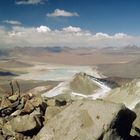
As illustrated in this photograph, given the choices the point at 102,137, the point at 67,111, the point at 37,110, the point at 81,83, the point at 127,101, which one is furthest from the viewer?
the point at 81,83

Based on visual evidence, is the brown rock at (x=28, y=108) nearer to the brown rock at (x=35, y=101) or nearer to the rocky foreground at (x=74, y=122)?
the rocky foreground at (x=74, y=122)

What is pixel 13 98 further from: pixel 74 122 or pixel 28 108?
pixel 74 122

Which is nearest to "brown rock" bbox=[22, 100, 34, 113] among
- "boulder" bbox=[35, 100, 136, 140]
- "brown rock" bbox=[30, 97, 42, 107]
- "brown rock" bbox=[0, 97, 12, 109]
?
"brown rock" bbox=[30, 97, 42, 107]

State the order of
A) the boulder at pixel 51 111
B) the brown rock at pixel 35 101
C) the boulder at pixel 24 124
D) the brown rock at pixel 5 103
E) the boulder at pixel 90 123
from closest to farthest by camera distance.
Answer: the boulder at pixel 90 123 → the boulder at pixel 24 124 → the boulder at pixel 51 111 → the brown rock at pixel 35 101 → the brown rock at pixel 5 103

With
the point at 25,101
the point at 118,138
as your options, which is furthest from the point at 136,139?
the point at 25,101

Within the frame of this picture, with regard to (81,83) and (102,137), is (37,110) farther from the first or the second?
(81,83)

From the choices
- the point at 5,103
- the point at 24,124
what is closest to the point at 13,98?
the point at 5,103

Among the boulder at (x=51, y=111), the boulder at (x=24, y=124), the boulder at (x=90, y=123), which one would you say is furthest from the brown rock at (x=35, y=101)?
the boulder at (x=90, y=123)

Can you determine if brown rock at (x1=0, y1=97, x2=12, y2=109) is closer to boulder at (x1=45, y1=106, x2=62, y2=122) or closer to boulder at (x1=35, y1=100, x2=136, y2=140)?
boulder at (x1=45, y1=106, x2=62, y2=122)
